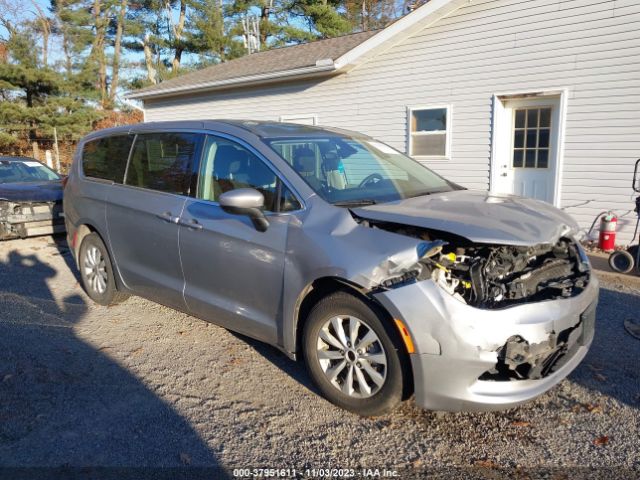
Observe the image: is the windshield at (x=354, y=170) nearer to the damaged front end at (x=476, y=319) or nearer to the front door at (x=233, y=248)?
the front door at (x=233, y=248)

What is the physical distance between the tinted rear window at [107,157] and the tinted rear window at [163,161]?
18cm

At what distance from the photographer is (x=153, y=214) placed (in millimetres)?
4215

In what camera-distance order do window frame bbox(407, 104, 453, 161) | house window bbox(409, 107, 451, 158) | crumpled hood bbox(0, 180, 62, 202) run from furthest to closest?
house window bbox(409, 107, 451, 158) < window frame bbox(407, 104, 453, 161) < crumpled hood bbox(0, 180, 62, 202)

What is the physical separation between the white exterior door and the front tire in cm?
658

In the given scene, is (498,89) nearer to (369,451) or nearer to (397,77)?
(397,77)

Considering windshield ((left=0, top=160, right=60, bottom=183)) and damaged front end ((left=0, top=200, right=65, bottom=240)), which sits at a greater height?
windshield ((left=0, top=160, right=60, bottom=183))

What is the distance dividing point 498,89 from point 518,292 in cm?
677

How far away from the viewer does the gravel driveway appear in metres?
2.78

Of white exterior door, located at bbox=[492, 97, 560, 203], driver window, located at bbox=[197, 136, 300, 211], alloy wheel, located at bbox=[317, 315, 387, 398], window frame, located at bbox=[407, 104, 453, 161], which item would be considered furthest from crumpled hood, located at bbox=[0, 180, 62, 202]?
white exterior door, located at bbox=[492, 97, 560, 203]

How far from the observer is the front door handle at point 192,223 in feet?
12.5

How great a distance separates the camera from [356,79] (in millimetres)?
10797

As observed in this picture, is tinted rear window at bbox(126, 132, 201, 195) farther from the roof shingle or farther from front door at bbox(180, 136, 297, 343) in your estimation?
the roof shingle

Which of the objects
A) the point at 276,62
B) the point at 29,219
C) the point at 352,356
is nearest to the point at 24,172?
the point at 29,219

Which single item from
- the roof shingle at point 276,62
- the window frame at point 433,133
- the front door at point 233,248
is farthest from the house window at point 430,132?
the front door at point 233,248
